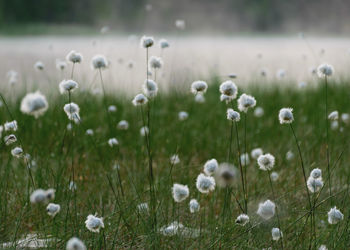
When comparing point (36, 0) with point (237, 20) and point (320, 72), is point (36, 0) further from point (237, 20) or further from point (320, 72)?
point (320, 72)

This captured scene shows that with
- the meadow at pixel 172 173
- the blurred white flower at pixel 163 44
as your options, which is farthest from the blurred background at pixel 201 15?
the blurred white flower at pixel 163 44

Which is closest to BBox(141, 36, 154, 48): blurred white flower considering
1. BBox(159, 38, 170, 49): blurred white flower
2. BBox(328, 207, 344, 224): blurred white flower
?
BBox(159, 38, 170, 49): blurred white flower

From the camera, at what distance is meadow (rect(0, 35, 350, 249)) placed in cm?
187

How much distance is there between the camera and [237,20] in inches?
619

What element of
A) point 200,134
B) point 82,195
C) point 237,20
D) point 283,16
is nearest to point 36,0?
point 237,20

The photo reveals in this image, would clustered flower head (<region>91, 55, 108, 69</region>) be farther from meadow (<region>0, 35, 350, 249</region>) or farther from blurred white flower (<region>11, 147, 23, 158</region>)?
blurred white flower (<region>11, 147, 23, 158</region>)

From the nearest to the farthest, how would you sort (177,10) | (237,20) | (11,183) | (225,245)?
(225,245) < (11,183) < (177,10) < (237,20)

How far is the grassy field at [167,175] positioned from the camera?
6.30 feet

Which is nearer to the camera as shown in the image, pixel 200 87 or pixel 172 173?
pixel 200 87

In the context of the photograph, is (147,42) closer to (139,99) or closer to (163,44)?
(139,99)

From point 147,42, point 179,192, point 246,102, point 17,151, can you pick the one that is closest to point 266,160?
point 246,102

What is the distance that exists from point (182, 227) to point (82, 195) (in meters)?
0.74

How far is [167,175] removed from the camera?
274 centimetres

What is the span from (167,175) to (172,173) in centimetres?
10
